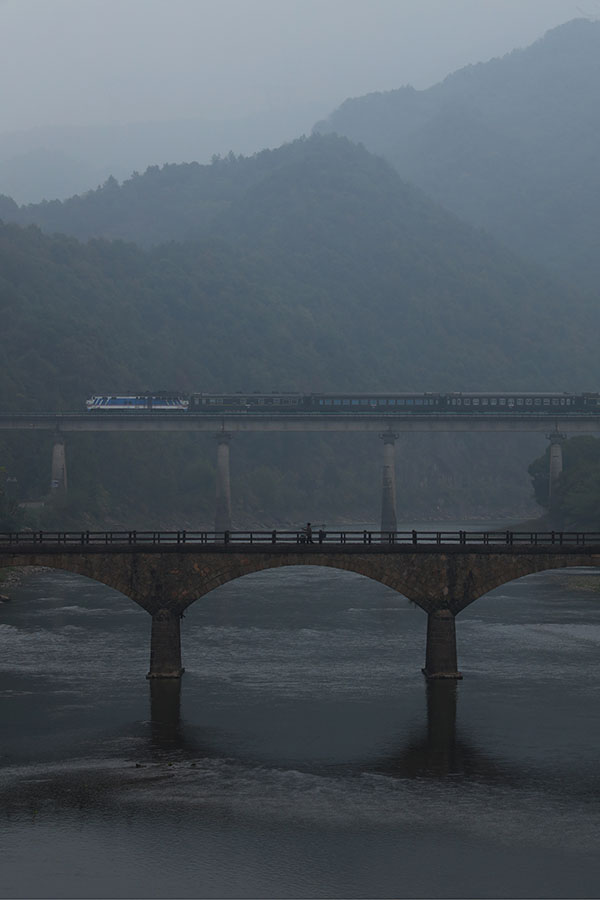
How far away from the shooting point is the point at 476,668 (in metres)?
65.3

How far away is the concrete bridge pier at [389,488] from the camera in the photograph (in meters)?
175

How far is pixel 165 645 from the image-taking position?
6078cm

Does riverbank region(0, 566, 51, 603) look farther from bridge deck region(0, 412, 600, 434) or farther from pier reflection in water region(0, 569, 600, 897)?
bridge deck region(0, 412, 600, 434)

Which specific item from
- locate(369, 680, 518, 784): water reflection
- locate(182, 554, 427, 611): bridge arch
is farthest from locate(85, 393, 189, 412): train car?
locate(369, 680, 518, 784): water reflection

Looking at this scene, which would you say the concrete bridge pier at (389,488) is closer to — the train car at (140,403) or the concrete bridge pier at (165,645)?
the train car at (140,403)

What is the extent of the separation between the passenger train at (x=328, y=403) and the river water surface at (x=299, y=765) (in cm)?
9072

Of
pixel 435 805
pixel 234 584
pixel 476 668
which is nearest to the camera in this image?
pixel 435 805

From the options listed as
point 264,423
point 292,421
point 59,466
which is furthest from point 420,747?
point 59,466

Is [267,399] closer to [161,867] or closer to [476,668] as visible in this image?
[476,668]

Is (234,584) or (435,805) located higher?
(234,584)

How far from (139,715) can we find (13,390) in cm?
13904

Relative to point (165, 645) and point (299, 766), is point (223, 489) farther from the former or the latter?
point (299, 766)

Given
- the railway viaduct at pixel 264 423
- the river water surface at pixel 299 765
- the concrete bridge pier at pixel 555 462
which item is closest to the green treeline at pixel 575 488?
the concrete bridge pier at pixel 555 462

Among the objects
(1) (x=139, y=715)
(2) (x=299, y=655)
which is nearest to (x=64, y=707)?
(1) (x=139, y=715)
